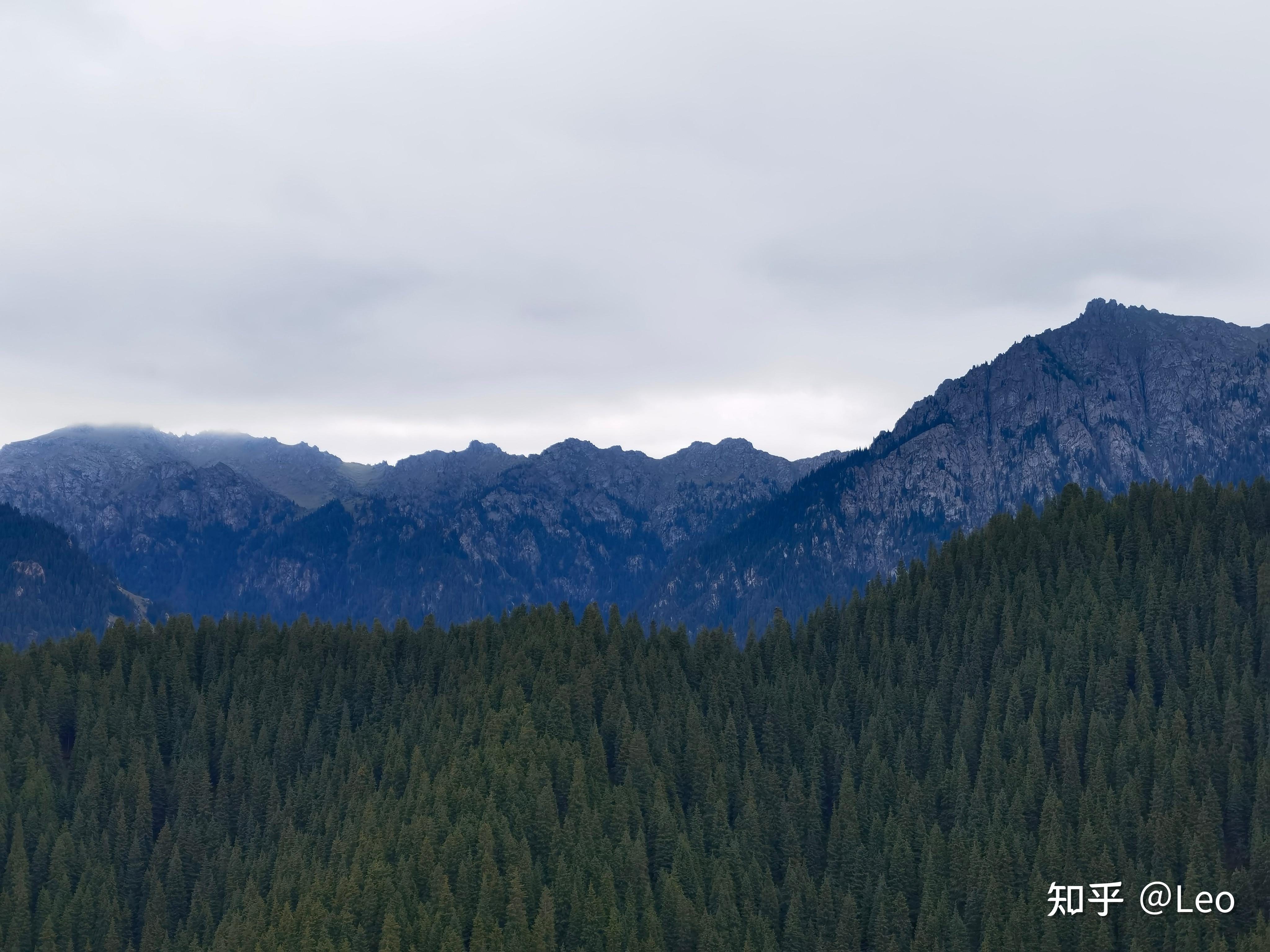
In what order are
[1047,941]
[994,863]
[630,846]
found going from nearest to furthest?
[1047,941]
[994,863]
[630,846]

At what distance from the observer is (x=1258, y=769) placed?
635 ft

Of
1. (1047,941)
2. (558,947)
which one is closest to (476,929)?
(558,947)

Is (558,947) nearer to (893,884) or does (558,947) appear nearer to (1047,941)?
(893,884)

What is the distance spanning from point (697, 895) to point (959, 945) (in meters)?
39.5

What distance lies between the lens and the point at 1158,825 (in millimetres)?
185625

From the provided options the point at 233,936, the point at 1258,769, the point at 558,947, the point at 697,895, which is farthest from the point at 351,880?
the point at 1258,769

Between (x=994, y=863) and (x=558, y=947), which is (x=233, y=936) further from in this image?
(x=994, y=863)

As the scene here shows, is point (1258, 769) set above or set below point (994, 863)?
above

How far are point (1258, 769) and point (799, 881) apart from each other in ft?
239

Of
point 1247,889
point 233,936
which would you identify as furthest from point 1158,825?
point 233,936

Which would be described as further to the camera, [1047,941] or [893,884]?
[893,884]

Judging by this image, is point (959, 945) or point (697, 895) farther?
point (697, 895)

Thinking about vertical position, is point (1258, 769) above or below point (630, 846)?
above

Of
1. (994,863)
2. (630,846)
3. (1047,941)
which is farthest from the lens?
(630,846)
